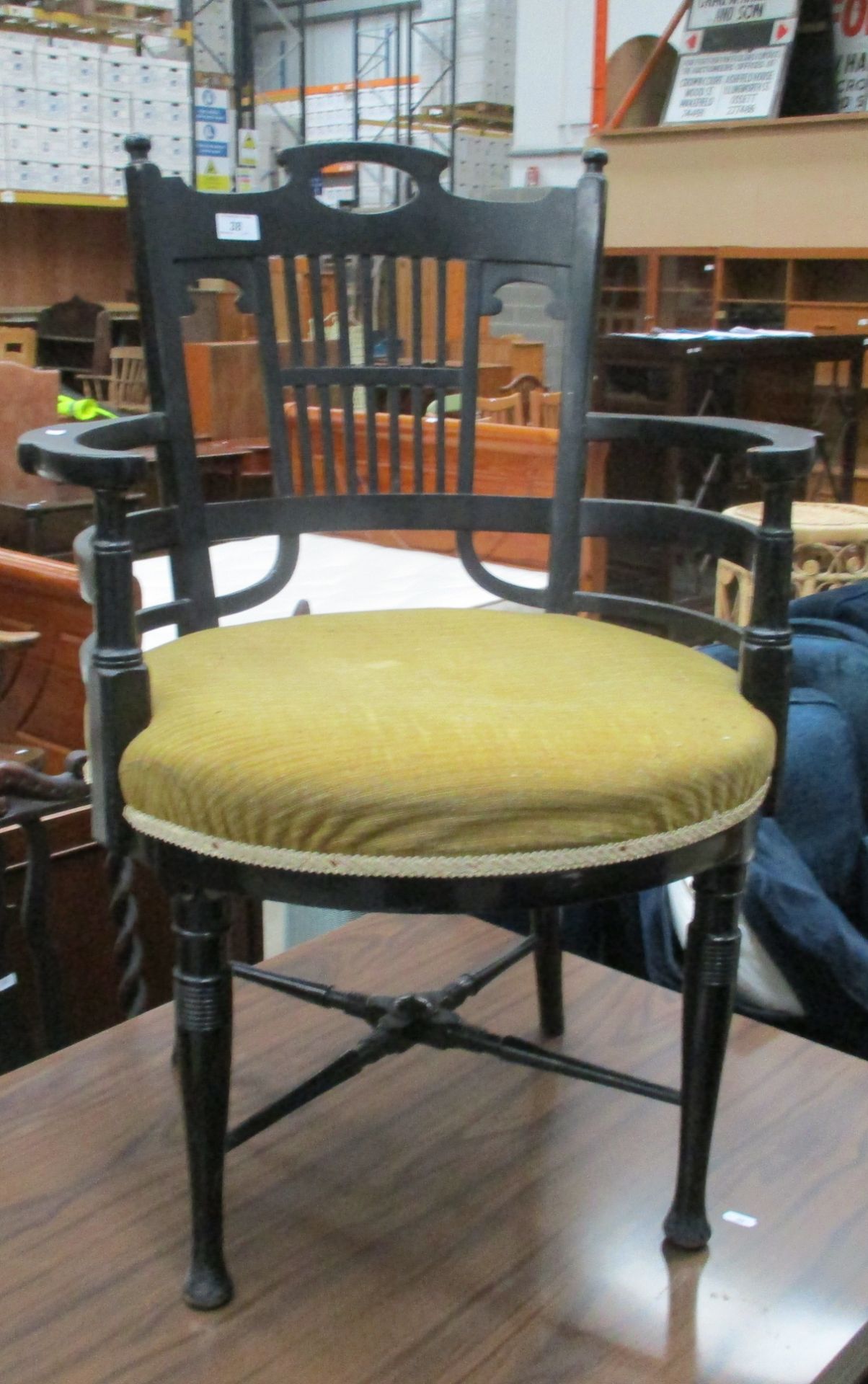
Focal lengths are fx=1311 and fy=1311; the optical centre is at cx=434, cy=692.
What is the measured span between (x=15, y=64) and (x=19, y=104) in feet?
0.56

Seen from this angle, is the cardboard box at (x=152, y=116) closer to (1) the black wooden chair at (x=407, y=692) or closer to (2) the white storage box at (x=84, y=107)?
(2) the white storage box at (x=84, y=107)

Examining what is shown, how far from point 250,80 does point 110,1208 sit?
9.19 meters

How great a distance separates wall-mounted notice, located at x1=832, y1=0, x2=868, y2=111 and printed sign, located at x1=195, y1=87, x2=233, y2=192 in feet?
11.6

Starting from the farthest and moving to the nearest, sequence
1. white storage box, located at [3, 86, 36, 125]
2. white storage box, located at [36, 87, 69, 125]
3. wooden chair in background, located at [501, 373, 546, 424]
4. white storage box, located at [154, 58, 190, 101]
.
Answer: white storage box, located at [154, 58, 190, 101] < white storage box, located at [36, 87, 69, 125] < white storage box, located at [3, 86, 36, 125] < wooden chair in background, located at [501, 373, 546, 424]

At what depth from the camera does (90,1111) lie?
1.12 meters

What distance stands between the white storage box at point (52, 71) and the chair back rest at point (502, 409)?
2719 millimetres

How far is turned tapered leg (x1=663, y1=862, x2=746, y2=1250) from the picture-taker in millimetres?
864

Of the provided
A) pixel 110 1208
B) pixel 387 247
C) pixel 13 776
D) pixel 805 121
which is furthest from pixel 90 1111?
pixel 805 121

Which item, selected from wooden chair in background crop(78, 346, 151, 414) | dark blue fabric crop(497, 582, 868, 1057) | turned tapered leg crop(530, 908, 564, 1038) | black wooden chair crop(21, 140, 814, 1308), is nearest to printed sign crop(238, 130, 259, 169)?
wooden chair in background crop(78, 346, 151, 414)

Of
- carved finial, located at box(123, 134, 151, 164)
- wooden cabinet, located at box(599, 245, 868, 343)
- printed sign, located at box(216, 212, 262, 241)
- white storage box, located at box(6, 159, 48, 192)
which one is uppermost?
white storage box, located at box(6, 159, 48, 192)

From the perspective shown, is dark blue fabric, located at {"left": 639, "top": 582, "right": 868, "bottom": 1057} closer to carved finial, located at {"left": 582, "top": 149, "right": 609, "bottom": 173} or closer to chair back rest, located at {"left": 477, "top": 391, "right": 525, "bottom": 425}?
carved finial, located at {"left": 582, "top": 149, "right": 609, "bottom": 173}

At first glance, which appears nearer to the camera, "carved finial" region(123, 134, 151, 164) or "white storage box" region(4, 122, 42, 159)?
"carved finial" region(123, 134, 151, 164)

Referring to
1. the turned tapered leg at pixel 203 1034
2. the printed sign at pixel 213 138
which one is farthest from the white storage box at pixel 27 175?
the turned tapered leg at pixel 203 1034

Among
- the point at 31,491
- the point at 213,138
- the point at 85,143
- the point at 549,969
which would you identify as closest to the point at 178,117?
the point at 85,143
